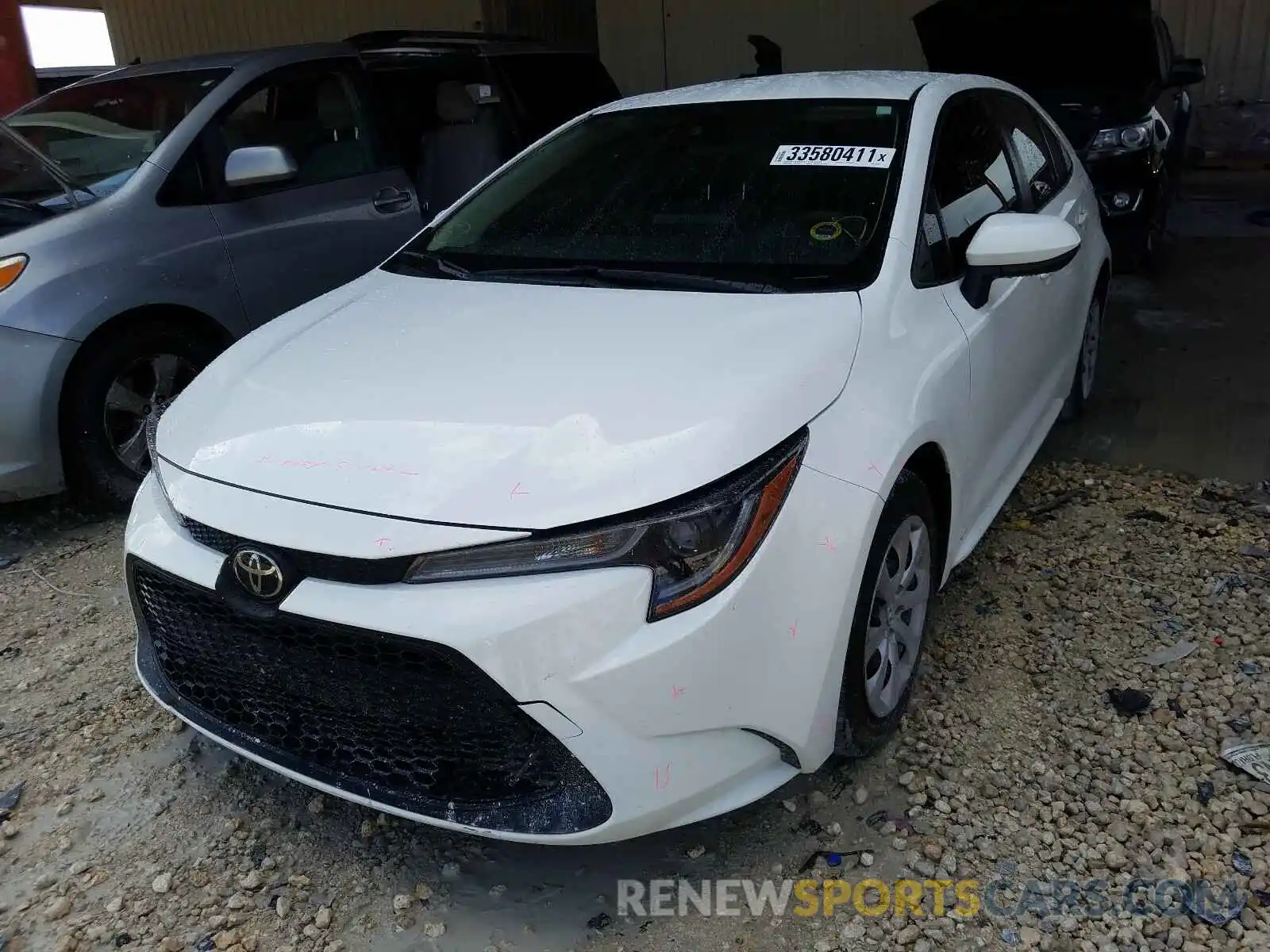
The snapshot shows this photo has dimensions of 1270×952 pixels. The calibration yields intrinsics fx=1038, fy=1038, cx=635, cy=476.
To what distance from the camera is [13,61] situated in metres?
8.55

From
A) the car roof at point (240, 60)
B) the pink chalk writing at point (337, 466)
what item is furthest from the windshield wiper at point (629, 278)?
the car roof at point (240, 60)

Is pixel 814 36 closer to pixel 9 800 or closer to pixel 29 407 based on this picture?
pixel 29 407

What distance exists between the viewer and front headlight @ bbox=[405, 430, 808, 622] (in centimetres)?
180

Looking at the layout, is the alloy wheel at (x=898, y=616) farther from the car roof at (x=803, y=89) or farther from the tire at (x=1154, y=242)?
the tire at (x=1154, y=242)

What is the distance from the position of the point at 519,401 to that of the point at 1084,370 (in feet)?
10.1

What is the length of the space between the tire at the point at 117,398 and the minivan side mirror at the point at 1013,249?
281cm

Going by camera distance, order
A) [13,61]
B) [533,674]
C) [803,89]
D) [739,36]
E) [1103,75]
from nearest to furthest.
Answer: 1. [533,674]
2. [803,89]
3. [1103,75]
4. [13,61]
5. [739,36]

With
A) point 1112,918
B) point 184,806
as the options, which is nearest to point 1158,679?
point 1112,918

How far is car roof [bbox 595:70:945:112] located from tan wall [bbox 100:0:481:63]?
422 inches

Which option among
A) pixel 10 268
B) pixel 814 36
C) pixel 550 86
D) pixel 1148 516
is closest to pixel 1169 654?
pixel 1148 516

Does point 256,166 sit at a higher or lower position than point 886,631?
higher

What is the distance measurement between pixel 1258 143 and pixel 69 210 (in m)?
10.8

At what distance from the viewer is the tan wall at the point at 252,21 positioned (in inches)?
525

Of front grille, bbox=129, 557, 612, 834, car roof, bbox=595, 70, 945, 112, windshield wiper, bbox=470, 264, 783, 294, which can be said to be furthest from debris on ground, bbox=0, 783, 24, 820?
car roof, bbox=595, 70, 945, 112
